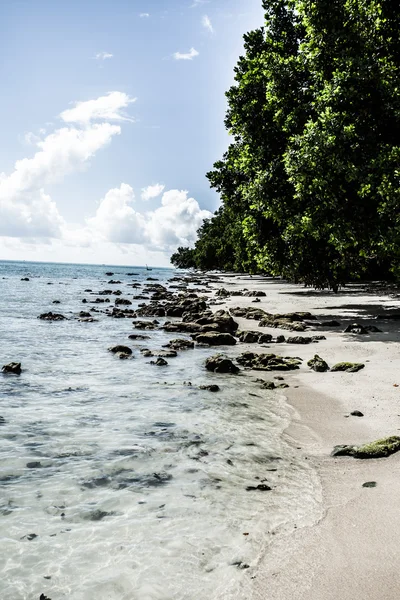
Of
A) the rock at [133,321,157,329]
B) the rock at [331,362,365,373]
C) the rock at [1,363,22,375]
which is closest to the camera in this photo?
the rock at [331,362,365,373]

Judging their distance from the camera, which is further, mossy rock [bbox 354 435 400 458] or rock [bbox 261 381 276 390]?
rock [bbox 261 381 276 390]

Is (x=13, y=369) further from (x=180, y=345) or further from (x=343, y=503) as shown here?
(x=343, y=503)

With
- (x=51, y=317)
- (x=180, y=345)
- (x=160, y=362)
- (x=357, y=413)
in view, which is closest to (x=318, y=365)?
(x=357, y=413)

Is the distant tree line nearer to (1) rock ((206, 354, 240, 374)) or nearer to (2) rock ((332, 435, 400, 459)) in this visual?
(1) rock ((206, 354, 240, 374))

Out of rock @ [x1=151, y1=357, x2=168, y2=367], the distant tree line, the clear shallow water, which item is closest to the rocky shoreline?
rock @ [x1=151, y1=357, x2=168, y2=367]

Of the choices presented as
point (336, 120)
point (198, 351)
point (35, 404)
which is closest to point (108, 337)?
point (198, 351)

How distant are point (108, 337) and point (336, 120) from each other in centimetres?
1319

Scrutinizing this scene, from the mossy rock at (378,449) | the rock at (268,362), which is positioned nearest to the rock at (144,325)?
the rock at (268,362)

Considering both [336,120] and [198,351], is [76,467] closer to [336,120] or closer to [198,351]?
[198,351]

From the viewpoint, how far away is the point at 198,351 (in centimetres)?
1609

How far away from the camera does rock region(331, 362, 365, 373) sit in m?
11.5

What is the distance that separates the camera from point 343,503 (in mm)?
5207

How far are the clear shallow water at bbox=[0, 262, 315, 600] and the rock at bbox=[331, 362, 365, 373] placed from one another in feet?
8.28

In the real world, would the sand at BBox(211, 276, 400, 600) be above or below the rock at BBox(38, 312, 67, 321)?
above
